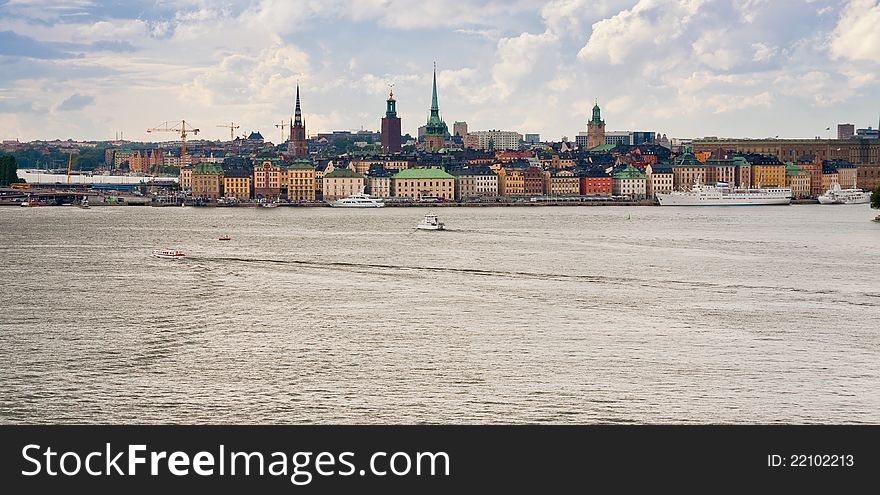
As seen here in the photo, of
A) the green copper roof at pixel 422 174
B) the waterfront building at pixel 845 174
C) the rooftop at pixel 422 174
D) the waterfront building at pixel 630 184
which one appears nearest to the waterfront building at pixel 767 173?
the waterfront building at pixel 845 174

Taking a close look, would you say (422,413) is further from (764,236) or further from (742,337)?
(764,236)

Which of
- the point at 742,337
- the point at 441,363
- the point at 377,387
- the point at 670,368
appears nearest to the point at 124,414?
the point at 377,387

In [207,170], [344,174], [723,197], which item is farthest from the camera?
[207,170]

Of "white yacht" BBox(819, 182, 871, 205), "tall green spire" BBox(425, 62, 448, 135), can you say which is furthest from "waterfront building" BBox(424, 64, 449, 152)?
"white yacht" BBox(819, 182, 871, 205)

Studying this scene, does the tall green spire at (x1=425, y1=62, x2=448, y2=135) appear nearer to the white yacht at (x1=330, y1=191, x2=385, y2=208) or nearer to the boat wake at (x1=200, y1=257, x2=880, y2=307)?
the white yacht at (x1=330, y1=191, x2=385, y2=208)

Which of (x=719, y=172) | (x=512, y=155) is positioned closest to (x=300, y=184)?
(x=719, y=172)

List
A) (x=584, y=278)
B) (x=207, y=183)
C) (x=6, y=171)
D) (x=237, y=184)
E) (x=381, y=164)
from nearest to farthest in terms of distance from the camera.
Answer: (x=584, y=278)
(x=207, y=183)
(x=237, y=184)
(x=6, y=171)
(x=381, y=164)

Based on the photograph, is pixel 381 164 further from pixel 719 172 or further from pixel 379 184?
pixel 719 172
